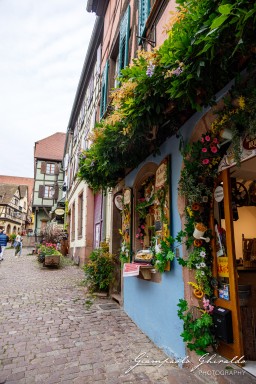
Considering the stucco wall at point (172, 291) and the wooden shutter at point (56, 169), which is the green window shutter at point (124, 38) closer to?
the stucco wall at point (172, 291)

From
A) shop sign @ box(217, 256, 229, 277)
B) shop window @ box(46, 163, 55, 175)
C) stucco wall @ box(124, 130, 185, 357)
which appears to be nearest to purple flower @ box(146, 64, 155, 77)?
stucco wall @ box(124, 130, 185, 357)

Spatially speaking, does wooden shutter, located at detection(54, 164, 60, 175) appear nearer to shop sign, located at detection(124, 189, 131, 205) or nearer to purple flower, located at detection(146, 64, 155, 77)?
shop sign, located at detection(124, 189, 131, 205)

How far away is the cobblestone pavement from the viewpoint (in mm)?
3012

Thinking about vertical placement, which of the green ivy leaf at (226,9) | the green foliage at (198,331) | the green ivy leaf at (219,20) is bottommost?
the green foliage at (198,331)

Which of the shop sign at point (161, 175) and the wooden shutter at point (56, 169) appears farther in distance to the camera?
the wooden shutter at point (56, 169)

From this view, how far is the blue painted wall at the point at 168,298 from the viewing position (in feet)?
11.2

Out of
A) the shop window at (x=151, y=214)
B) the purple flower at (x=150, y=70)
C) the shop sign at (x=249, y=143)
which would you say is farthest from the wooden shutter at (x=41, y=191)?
the shop sign at (x=249, y=143)

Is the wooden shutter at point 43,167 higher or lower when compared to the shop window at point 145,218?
higher

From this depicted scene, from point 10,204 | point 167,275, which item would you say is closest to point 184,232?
point 167,275

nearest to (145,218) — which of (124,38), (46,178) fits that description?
(124,38)

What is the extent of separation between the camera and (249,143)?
270 centimetres

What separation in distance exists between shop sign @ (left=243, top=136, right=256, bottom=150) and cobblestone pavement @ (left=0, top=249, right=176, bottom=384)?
2.65 metres

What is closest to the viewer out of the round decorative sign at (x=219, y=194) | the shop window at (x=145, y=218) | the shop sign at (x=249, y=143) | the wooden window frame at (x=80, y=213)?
the shop sign at (x=249, y=143)

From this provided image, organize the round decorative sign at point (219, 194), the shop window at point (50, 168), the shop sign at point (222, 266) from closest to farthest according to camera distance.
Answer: the shop sign at point (222, 266) < the round decorative sign at point (219, 194) < the shop window at point (50, 168)
